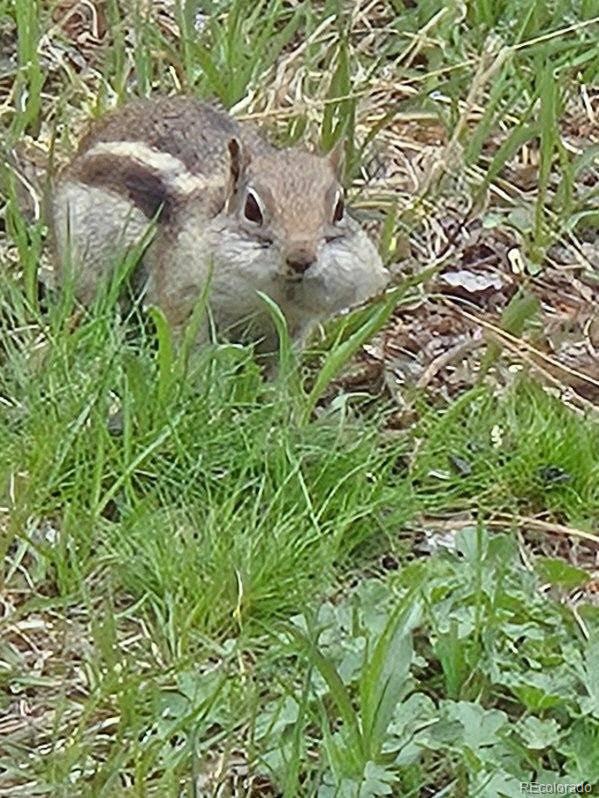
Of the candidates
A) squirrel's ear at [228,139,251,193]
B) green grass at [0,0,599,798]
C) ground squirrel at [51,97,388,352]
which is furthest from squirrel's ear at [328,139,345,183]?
green grass at [0,0,599,798]

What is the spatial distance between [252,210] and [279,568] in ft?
3.16

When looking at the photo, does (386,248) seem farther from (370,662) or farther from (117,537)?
(370,662)

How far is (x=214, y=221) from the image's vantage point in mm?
4379

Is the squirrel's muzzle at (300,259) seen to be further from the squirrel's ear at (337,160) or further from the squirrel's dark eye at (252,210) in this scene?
the squirrel's ear at (337,160)

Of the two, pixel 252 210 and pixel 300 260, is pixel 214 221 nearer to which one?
pixel 252 210

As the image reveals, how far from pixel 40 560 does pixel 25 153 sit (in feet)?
5.99

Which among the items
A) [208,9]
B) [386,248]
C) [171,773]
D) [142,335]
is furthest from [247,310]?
[208,9]

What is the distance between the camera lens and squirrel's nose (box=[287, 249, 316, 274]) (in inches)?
163

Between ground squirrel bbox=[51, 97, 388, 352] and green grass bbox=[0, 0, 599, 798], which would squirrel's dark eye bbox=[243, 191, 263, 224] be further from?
green grass bbox=[0, 0, 599, 798]

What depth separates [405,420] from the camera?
4387 mm

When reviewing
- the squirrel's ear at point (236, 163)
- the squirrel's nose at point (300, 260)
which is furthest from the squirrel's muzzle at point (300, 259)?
the squirrel's ear at point (236, 163)

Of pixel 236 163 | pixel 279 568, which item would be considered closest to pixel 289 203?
pixel 236 163

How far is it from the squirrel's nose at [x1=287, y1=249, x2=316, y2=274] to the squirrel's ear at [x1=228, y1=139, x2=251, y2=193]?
297mm

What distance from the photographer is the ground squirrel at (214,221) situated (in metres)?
4.23
